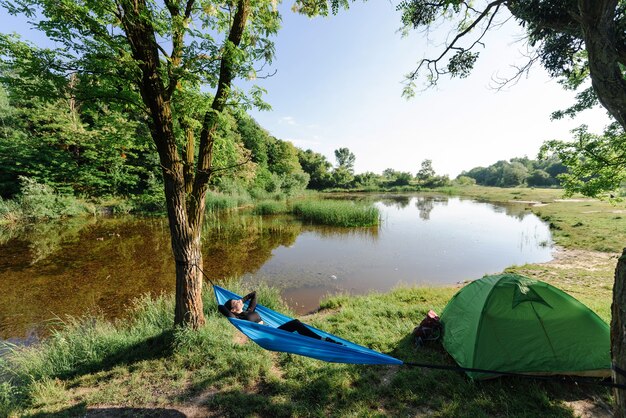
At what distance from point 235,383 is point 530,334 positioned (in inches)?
142

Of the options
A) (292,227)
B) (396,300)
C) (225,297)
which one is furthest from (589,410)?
(292,227)

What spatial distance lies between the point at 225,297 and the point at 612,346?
4326mm

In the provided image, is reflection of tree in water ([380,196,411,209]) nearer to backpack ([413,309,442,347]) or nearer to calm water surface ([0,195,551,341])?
calm water surface ([0,195,551,341])

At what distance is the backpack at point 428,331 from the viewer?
3.78 meters

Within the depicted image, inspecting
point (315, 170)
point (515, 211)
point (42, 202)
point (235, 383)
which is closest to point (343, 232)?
point (235, 383)

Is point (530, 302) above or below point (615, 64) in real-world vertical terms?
below

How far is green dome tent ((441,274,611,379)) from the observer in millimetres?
2863

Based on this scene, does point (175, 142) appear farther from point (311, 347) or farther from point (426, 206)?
point (426, 206)

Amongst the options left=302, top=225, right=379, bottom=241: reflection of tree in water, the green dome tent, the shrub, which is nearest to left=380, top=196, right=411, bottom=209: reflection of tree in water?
left=302, top=225, right=379, bottom=241: reflection of tree in water

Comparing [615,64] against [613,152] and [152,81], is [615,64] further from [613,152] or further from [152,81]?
[152,81]

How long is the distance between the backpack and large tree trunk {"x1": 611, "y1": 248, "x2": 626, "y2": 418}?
6.51ft

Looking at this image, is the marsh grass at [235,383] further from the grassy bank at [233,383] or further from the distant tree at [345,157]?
the distant tree at [345,157]

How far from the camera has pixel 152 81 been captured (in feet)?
9.18

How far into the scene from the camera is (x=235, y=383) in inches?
117
